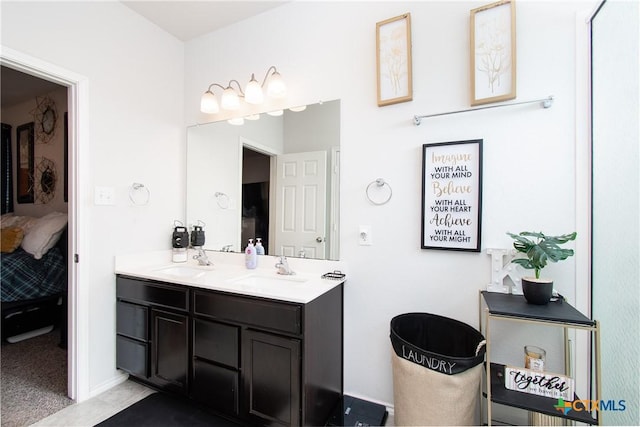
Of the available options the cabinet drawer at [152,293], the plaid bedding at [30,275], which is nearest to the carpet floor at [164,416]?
the cabinet drawer at [152,293]

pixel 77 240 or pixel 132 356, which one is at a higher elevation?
pixel 77 240

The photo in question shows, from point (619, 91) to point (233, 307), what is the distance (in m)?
2.04

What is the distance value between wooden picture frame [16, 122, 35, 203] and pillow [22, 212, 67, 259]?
3.37 feet

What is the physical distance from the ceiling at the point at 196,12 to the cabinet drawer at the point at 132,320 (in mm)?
2116

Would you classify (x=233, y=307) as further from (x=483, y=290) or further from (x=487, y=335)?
(x=483, y=290)

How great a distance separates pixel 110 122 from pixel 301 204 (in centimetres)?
143

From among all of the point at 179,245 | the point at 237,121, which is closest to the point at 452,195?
the point at 237,121

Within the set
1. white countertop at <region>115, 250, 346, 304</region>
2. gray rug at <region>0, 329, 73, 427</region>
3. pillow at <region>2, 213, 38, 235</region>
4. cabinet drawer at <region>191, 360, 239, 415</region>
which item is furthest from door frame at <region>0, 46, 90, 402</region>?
pillow at <region>2, 213, 38, 235</region>

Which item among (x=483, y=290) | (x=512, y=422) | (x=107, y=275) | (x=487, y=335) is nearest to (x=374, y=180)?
(x=483, y=290)

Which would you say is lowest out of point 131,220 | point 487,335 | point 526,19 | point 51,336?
point 51,336

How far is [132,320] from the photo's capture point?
6.24 ft

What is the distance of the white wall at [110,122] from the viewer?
1.67 meters

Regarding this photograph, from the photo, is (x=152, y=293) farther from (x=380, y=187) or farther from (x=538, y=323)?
(x=538, y=323)

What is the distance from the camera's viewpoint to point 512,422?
1.46m
